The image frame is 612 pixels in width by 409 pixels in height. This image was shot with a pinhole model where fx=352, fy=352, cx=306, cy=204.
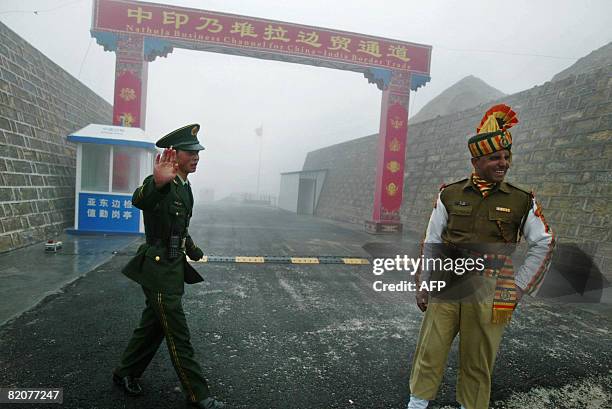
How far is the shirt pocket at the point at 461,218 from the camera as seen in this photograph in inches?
80.9

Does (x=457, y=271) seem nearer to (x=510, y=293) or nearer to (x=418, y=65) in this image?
(x=510, y=293)

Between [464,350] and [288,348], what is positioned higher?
[464,350]

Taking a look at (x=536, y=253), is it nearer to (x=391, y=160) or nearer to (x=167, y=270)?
(x=167, y=270)

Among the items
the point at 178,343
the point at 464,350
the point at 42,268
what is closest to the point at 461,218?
the point at 464,350

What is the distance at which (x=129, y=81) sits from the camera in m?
9.93

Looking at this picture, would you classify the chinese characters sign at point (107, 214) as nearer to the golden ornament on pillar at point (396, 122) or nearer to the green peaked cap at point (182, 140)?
the green peaked cap at point (182, 140)

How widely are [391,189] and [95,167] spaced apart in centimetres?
891

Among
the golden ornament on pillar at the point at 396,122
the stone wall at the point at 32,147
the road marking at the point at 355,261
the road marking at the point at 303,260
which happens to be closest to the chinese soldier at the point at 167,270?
the road marking at the point at 303,260

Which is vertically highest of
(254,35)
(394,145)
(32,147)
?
(254,35)

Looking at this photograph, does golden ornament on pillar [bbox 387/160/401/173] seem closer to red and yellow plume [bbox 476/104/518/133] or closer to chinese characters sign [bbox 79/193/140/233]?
chinese characters sign [bbox 79/193/140/233]

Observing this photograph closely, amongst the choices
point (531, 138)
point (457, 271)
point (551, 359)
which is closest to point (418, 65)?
point (531, 138)

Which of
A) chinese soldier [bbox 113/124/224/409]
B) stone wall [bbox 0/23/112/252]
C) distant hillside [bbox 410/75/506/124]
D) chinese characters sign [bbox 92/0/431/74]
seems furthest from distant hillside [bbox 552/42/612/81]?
chinese soldier [bbox 113/124/224/409]

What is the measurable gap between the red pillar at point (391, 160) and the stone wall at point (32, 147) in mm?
9232

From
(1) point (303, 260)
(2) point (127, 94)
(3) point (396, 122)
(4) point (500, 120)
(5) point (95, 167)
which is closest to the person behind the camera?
(4) point (500, 120)
